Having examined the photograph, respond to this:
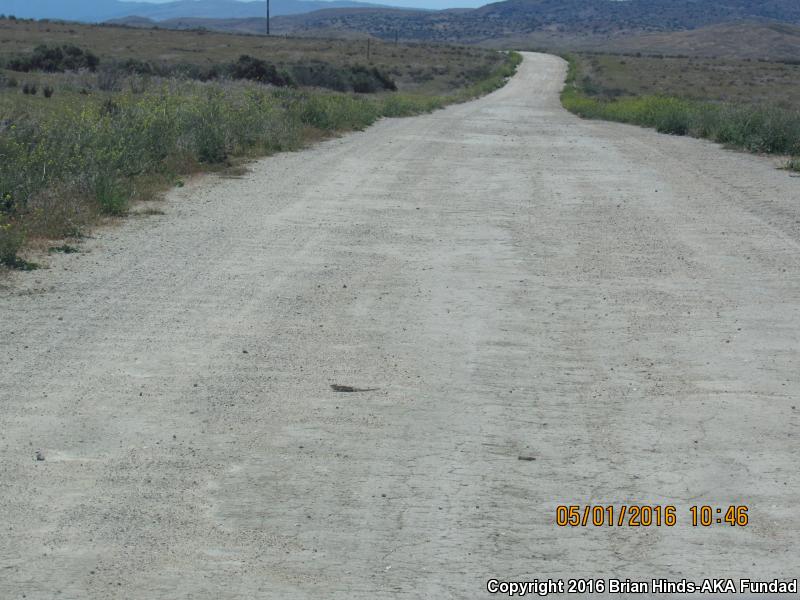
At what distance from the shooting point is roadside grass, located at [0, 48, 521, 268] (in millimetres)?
12038

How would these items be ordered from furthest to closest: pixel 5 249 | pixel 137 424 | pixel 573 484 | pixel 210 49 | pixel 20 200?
pixel 210 49 → pixel 20 200 → pixel 5 249 → pixel 137 424 → pixel 573 484

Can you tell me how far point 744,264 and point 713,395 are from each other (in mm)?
4439

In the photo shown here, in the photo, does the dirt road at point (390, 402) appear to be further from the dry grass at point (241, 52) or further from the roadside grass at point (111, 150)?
the dry grass at point (241, 52)

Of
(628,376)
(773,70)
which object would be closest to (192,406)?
(628,376)

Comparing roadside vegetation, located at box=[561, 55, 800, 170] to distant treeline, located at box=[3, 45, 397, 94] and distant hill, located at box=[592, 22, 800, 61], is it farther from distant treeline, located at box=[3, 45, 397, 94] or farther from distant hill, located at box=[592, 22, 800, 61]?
distant hill, located at box=[592, 22, 800, 61]

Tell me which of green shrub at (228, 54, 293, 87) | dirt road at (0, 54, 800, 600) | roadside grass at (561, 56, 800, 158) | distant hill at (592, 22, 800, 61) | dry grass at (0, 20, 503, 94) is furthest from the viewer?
distant hill at (592, 22, 800, 61)

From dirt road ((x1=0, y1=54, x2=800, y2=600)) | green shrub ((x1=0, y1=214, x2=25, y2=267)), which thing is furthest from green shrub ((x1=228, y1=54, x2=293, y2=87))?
green shrub ((x1=0, y1=214, x2=25, y2=267))

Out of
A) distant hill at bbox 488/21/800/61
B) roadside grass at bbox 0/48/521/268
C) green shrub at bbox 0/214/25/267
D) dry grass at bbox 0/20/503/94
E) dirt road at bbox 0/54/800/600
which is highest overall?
distant hill at bbox 488/21/800/61

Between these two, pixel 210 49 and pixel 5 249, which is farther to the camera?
pixel 210 49

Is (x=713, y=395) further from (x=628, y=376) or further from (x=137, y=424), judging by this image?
(x=137, y=424)

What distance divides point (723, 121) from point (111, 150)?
17.3 m

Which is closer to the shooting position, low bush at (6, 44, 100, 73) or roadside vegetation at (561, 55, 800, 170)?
roadside vegetation at (561, 55, 800, 170)

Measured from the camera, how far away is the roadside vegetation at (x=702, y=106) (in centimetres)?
2355

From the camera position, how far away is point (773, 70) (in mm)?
98625
